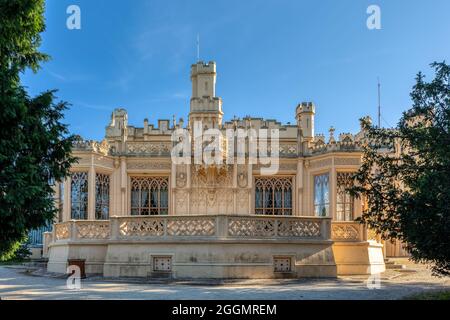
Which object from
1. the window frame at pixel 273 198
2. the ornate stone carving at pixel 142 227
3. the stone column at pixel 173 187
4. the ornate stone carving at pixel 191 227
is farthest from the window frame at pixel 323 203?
the ornate stone carving at pixel 142 227

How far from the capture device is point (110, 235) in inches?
784

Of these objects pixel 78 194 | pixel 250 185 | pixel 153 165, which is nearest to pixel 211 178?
pixel 250 185

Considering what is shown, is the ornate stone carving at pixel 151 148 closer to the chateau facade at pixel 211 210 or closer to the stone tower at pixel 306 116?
the chateau facade at pixel 211 210

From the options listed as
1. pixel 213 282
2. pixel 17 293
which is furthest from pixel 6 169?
pixel 213 282

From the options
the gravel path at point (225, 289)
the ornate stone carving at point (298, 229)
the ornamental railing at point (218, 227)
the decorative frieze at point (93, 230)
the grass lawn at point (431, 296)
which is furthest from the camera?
the decorative frieze at point (93, 230)

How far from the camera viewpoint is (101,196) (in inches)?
1009

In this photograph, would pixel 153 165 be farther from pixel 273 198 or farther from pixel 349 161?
pixel 349 161

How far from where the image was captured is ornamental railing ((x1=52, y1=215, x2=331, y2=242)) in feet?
62.3

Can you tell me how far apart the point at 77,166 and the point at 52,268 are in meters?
4.50

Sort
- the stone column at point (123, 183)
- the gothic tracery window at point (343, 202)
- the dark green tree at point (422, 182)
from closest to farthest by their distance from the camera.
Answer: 1. the dark green tree at point (422, 182)
2. the gothic tracery window at point (343, 202)
3. the stone column at point (123, 183)

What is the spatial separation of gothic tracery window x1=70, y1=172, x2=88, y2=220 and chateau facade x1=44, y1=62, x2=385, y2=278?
1.8 inches

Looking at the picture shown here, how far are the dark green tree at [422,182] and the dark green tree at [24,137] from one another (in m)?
7.23

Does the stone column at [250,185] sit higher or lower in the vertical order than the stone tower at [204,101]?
lower

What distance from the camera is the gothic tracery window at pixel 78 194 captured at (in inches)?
965
